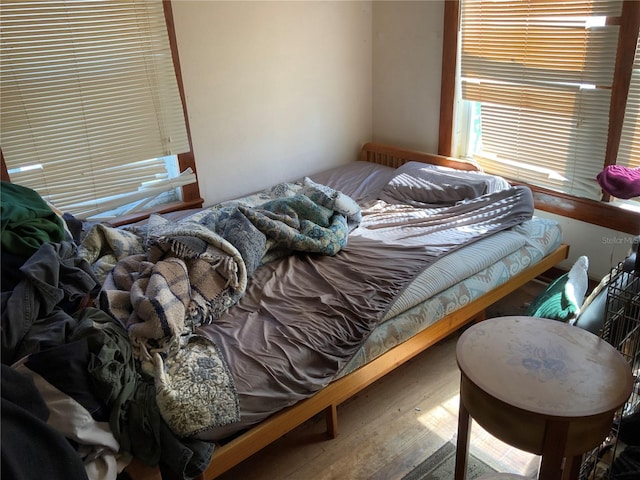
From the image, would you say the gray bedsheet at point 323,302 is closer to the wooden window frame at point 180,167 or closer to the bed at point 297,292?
the bed at point 297,292

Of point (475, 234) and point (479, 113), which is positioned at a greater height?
point (479, 113)

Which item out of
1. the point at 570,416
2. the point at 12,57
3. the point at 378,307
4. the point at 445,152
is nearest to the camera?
the point at 570,416

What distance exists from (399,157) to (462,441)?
2.37 metres

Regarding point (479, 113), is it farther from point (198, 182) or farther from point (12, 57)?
point (12, 57)

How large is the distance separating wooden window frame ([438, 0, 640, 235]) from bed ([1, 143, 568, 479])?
247 millimetres

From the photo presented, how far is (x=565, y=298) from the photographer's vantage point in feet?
7.07

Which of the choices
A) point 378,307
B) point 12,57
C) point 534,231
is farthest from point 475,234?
point 12,57

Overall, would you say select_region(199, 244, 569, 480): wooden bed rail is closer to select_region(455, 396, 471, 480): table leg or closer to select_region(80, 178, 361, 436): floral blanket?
select_region(80, 178, 361, 436): floral blanket

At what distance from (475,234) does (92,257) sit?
5.63 feet

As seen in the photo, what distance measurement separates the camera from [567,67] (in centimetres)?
266

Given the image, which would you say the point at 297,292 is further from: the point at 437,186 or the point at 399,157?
the point at 399,157

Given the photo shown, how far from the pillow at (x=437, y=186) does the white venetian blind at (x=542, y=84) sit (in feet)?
0.93

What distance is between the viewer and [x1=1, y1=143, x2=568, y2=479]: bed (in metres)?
1.67

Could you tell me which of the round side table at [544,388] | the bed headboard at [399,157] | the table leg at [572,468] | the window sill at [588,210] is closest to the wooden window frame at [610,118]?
the window sill at [588,210]
